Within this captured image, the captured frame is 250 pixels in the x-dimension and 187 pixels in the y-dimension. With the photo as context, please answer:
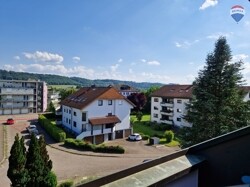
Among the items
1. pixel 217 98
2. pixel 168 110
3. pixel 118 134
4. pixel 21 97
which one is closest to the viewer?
pixel 217 98

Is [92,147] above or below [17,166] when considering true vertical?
below

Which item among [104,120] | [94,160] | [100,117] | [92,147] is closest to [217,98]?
[94,160]

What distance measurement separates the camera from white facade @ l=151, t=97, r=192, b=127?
44.9 meters

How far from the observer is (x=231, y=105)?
21.0 metres

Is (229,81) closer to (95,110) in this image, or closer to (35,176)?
(35,176)

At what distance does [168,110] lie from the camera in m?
47.4

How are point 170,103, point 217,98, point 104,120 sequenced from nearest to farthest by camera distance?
point 217,98 → point 104,120 → point 170,103

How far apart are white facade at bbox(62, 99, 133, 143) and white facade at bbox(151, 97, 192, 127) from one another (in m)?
10.7

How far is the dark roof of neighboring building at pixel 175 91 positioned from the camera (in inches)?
1768

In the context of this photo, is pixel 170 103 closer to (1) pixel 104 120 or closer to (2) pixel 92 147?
(1) pixel 104 120

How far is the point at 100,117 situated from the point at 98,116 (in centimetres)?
31

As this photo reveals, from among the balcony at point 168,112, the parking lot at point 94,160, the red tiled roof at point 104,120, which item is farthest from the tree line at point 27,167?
the balcony at point 168,112

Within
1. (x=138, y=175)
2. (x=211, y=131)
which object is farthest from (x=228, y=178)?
(x=211, y=131)

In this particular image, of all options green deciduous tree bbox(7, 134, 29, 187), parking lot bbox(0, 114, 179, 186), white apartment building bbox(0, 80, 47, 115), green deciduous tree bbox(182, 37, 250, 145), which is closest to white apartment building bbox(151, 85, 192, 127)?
parking lot bbox(0, 114, 179, 186)
